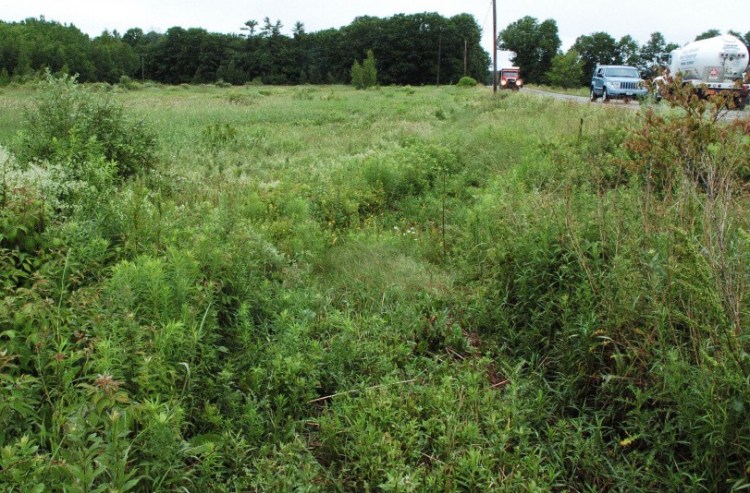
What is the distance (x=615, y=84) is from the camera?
2645cm

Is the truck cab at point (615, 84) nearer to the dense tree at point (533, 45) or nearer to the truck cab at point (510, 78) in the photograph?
the truck cab at point (510, 78)

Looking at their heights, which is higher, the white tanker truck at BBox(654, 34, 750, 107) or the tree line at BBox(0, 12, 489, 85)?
the tree line at BBox(0, 12, 489, 85)

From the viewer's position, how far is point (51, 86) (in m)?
8.02

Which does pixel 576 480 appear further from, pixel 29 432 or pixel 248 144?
pixel 248 144

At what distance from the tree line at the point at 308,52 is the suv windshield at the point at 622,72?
65.4 metres

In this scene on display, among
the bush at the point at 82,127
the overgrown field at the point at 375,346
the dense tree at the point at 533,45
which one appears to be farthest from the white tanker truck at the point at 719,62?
the dense tree at the point at 533,45

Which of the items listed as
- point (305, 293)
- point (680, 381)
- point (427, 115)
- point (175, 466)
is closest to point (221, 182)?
point (305, 293)

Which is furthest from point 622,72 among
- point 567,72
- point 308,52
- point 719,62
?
point 308,52

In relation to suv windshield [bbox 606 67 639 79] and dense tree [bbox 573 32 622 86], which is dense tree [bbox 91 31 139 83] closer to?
suv windshield [bbox 606 67 639 79]

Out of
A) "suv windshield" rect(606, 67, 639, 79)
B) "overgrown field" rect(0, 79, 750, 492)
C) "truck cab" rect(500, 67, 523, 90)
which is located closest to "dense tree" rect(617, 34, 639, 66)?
"truck cab" rect(500, 67, 523, 90)

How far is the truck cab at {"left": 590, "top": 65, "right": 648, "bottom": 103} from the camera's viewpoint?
85.8ft

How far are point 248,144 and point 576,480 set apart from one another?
12.1 metres

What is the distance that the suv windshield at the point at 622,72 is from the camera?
27631 mm

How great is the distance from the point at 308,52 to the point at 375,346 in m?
108
